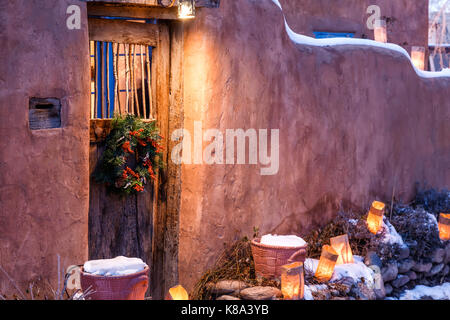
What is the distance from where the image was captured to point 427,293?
671cm

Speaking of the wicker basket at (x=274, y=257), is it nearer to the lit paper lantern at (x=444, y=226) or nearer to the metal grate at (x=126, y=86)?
the metal grate at (x=126, y=86)

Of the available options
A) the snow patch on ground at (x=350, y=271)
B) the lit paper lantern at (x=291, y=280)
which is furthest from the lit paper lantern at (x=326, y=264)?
the lit paper lantern at (x=291, y=280)

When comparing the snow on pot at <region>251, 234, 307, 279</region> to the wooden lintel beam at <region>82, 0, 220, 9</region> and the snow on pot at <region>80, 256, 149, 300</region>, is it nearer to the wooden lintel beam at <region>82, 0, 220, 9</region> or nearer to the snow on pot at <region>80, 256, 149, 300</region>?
the snow on pot at <region>80, 256, 149, 300</region>

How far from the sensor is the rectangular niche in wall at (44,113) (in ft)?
14.0

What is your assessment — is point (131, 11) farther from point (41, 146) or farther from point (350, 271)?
point (350, 271)

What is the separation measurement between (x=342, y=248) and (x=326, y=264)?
1.86ft

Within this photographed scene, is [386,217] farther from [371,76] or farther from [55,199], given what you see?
[55,199]

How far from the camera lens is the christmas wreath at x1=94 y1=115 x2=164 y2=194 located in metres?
4.93

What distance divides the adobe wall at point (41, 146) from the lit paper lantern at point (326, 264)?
237 cm

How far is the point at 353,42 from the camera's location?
7.22 meters

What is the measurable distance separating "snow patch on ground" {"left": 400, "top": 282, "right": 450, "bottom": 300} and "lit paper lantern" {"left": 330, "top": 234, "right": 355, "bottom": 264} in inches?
38.4

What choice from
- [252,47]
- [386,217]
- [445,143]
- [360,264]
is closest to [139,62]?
[252,47]

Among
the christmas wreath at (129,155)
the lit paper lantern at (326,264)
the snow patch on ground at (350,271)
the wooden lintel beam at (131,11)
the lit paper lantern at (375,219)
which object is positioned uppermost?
the wooden lintel beam at (131,11)

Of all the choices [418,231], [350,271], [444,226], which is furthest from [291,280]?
[444,226]
